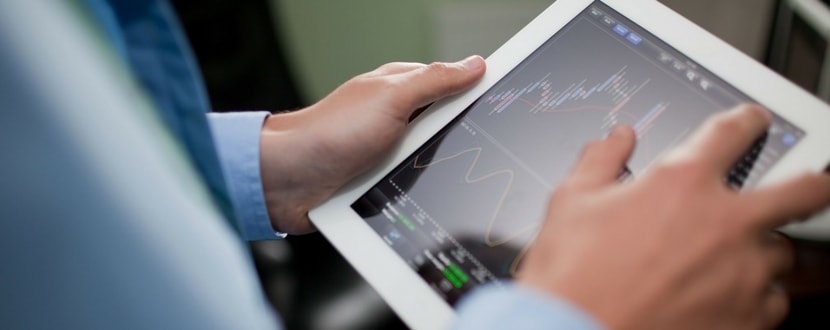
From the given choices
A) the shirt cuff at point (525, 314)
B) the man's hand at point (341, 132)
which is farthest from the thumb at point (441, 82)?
the shirt cuff at point (525, 314)

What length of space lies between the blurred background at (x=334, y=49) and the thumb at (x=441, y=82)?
0.31 meters

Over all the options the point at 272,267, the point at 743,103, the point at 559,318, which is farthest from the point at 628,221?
the point at 272,267

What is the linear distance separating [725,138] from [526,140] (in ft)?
0.60

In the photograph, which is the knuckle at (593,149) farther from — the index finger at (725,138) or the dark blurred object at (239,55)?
the dark blurred object at (239,55)

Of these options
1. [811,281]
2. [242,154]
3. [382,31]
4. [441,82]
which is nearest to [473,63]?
[441,82]

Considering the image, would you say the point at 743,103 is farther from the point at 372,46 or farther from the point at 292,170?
the point at 372,46

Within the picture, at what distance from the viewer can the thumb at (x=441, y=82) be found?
2.19 feet

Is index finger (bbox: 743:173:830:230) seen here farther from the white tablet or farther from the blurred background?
the blurred background

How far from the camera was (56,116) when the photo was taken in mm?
379

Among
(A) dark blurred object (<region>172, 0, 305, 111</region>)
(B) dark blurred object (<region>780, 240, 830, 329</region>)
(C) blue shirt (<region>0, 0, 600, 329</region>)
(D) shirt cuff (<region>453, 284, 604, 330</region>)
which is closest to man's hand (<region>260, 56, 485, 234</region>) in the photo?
(C) blue shirt (<region>0, 0, 600, 329</region>)

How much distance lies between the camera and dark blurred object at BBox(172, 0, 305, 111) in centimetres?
133

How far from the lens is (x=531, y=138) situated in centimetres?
63

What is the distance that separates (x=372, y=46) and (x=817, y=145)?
87 cm

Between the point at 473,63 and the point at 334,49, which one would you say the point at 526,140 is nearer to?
the point at 473,63
